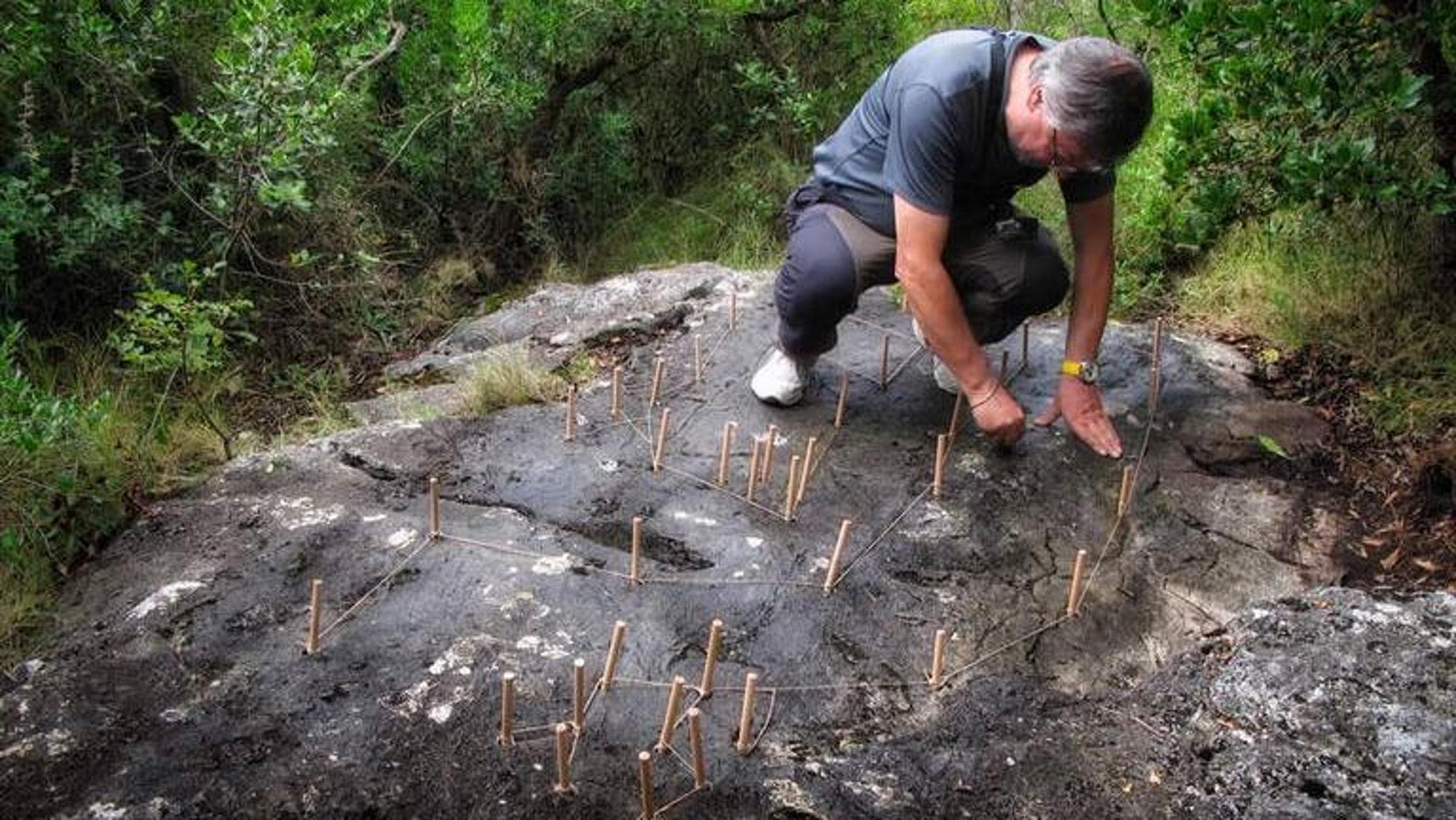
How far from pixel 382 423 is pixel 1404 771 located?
315cm

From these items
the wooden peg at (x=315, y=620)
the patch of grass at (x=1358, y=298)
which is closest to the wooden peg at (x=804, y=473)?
the wooden peg at (x=315, y=620)

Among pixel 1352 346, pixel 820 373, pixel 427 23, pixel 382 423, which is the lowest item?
pixel 382 423

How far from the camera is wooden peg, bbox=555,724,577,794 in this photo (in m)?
2.11

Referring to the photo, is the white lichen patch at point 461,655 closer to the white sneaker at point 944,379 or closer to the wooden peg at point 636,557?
the wooden peg at point 636,557

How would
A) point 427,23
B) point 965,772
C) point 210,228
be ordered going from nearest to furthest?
point 965,772
point 210,228
point 427,23

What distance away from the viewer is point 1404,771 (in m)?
2.08

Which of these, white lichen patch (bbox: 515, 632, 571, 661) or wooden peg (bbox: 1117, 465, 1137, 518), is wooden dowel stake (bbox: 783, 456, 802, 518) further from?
wooden peg (bbox: 1117, 465, 1137, 518)

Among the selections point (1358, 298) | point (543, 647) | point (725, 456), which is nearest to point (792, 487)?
point (725, 456)

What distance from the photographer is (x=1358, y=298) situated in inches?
146

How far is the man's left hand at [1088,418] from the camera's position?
Answer: 3.28 meters

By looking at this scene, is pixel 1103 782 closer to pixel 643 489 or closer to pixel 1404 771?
pixel 1404 771

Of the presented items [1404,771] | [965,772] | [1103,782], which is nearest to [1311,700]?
[1404,771]

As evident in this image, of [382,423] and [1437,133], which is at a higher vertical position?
[1437,133]

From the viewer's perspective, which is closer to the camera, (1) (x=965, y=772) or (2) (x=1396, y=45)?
(1) (x=965, y=772)
